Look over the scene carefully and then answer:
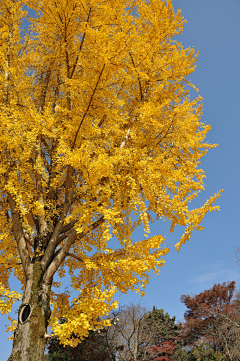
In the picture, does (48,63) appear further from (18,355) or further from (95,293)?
(18,355)

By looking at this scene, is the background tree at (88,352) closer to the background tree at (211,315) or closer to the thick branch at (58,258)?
the thick branch at (58,258)

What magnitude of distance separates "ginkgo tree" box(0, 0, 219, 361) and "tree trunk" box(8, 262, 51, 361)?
0.02 m

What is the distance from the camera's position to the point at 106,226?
4500 millimetres

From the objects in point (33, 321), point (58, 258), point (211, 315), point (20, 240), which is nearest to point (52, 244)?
point (58, 258)

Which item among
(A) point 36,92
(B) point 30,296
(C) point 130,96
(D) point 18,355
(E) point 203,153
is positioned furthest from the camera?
(A) point 36,92

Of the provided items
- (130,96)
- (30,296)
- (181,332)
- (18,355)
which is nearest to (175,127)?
(130,96)

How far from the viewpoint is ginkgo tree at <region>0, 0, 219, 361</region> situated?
4562mm

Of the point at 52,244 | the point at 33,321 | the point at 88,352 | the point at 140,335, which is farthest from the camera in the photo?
the point at 140,335

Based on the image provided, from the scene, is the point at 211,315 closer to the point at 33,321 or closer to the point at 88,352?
the point at 88,352

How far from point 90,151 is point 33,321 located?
3207 mm

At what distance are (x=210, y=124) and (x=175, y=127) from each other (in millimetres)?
987

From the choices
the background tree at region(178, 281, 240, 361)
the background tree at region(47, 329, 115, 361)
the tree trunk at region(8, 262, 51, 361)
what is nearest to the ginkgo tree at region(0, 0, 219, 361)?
the tree trunk at region(8, 262, 51, 361)

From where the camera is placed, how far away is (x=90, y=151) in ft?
15.1

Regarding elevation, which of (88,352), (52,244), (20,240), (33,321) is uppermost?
(20,240)
